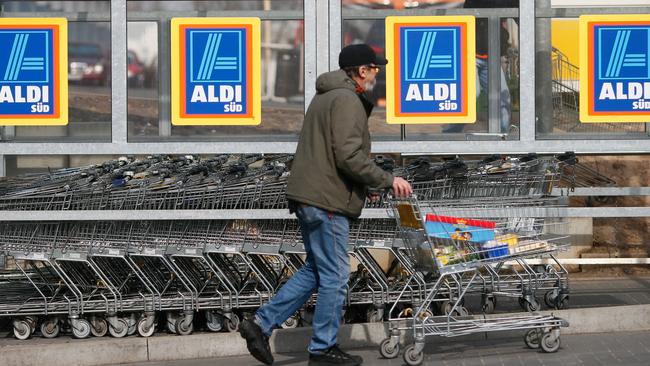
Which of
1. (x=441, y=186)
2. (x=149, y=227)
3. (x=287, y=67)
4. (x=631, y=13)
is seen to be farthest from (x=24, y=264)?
(x=631, y=13)

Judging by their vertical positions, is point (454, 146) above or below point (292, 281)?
above

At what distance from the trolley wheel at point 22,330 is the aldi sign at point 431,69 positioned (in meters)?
2.92

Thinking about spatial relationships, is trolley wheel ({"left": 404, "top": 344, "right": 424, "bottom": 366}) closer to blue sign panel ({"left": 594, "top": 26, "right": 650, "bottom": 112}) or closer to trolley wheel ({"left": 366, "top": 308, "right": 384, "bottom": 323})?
trolley wheel ({"left": 366, "top": 308, "right": 384, "bottom": 323})

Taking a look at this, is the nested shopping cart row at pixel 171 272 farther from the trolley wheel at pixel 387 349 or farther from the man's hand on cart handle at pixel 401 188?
the man's hand on cart handle at pixel 401 188

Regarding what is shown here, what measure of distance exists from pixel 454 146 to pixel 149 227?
86.6 inches

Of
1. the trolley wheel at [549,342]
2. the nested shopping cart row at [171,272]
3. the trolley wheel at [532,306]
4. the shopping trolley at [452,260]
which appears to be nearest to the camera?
the shopping trolley at [452,260]

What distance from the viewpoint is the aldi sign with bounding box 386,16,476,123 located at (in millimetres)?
8797

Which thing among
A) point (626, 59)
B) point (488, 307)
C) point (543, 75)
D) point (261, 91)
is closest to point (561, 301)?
point (488, 307)

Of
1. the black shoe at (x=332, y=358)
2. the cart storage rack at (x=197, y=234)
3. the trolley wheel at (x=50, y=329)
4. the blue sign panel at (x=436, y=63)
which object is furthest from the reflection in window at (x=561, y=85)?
the trolley wheel at (x=50, y=329)

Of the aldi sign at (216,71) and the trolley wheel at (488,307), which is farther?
the trolley wheel at (488,307)

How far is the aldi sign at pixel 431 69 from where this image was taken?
8797 millimetres

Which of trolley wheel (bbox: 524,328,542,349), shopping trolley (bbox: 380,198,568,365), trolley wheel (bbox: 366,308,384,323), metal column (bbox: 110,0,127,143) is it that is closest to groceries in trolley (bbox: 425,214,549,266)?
shopping trolley (bbox: 380,198,568,365)

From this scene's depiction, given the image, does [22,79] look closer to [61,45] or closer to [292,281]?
[61,45]

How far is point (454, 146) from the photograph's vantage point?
8945 millimetres
